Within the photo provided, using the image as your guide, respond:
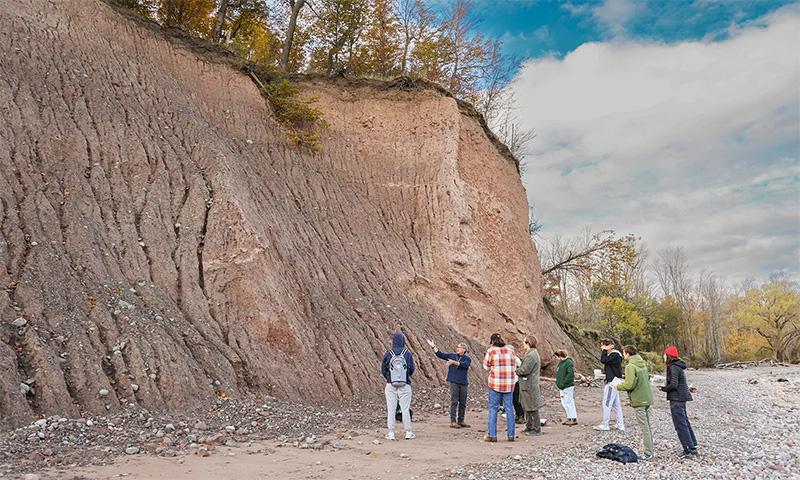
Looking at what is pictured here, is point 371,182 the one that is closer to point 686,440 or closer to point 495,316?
point 495,316

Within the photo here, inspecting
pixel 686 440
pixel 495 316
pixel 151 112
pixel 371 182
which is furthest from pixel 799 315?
pixel 151 112

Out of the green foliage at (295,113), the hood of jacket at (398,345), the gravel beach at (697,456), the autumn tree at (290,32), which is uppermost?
the autumn tree at (290,32)

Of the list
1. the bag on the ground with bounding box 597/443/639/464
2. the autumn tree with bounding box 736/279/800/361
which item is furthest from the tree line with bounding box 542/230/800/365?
the bag on the ground with bounding box 597/443/639/464

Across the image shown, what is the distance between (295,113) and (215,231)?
644cm

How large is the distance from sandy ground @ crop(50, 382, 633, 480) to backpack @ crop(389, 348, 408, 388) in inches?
34.9

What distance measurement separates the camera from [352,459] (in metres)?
7.36

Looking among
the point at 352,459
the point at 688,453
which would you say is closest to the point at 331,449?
the point at 352,459

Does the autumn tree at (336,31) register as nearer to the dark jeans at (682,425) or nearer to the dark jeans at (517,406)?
the dark jeans at (517,406)

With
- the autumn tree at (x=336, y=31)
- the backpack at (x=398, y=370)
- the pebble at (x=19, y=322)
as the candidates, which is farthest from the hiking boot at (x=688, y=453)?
the autumn tree at (x=336, y=31)

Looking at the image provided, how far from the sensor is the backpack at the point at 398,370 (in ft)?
29.6

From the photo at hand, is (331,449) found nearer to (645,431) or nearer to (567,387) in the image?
(645,431)

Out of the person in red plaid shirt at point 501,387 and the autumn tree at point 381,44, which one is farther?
the autumn tree at point 381,44

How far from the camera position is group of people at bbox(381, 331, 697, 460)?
8.12 metres

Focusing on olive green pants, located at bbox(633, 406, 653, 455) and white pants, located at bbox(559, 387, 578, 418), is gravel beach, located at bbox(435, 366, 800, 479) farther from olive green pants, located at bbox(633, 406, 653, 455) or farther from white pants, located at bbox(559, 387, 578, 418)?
white pants, located at bbox(559, 387, 578, 418)
